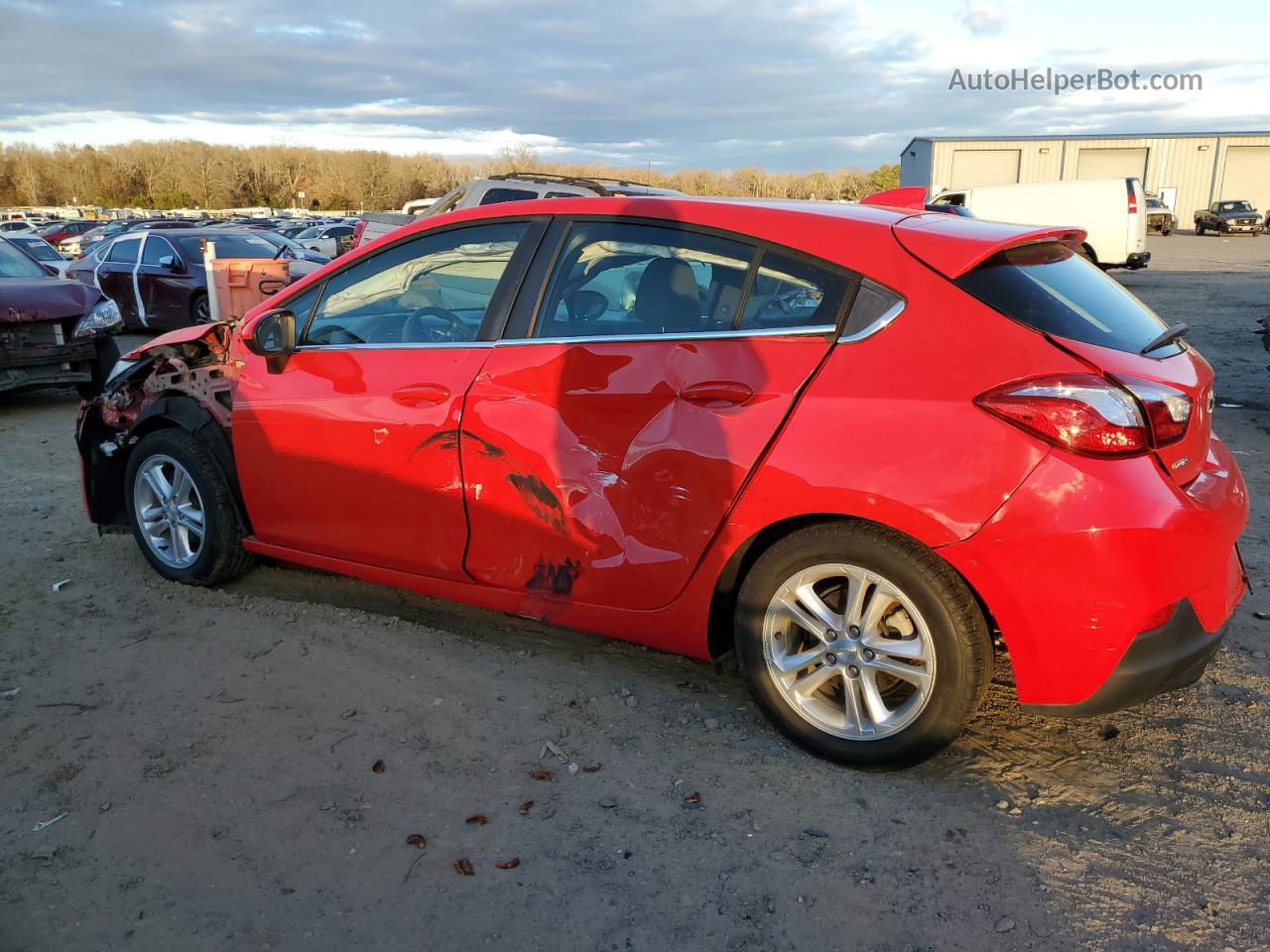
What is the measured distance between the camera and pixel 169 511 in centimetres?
459

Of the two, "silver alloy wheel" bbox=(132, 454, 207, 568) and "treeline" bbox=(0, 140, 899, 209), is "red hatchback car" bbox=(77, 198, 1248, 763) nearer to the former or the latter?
"silver alloy wheel" bbox=(132, 454, 207, 568)

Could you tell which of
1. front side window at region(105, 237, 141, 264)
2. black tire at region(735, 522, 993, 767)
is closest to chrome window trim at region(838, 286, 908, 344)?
black tire at region(735, 522, 993, 767)

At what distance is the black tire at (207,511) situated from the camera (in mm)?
4363

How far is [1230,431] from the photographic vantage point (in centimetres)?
756

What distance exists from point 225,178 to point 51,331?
9991 cm

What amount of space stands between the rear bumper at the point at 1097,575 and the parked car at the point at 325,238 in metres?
→ 21.8

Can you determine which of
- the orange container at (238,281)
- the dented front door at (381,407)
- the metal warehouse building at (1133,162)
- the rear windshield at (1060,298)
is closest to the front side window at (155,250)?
the orange container at (238,281)

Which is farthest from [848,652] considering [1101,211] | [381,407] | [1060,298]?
[1101,211]

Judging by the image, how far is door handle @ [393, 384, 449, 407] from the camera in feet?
11.7

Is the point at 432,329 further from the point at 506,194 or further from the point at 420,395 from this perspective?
the point at 506,194

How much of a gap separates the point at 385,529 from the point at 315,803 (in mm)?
1173

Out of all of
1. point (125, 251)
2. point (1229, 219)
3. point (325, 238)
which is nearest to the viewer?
point (125, 251)

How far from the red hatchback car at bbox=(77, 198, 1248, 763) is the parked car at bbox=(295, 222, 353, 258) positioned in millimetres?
20001

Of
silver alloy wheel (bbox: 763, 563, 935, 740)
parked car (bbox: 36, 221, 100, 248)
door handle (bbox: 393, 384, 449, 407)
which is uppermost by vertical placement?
parked car (bbox: 36, 221, 100, 248)
